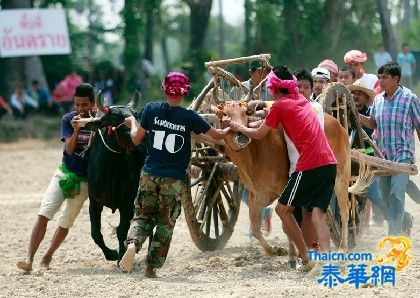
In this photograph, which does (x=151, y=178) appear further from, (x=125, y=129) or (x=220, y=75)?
(x=220, y=75)

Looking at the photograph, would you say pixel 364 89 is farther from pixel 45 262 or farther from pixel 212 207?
pixel 45 262

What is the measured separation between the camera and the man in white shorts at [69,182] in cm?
1070

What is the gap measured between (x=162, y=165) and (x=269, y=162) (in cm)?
99

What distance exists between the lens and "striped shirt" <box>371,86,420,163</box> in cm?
1155

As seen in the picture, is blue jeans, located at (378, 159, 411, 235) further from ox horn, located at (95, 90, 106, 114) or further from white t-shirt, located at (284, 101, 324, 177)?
ox horn, located at (95, 90, 106, 114)

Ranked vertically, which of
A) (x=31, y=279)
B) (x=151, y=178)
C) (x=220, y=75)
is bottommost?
(x=31, y=279)

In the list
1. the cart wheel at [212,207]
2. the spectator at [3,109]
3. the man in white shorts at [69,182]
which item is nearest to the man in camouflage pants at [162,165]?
the man in white shorts at [69,182]

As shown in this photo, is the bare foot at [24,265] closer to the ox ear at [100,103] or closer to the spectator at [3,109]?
the ox ear at [100,103]

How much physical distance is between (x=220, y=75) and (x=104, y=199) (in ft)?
5.41

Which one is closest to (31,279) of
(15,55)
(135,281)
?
(135,281)

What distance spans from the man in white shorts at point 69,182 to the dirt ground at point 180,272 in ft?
1.18

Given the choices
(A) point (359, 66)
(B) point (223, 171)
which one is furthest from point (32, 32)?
(B) point (223, 171)

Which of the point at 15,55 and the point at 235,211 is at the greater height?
the point at 15,55

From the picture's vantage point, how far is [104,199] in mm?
10781
